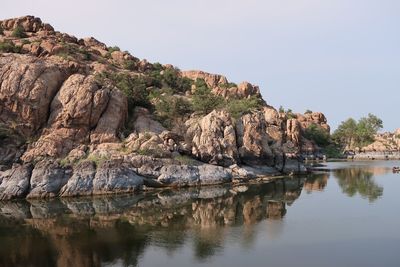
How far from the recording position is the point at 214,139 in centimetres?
5512

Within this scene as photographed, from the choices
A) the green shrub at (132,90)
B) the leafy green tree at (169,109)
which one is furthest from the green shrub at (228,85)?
the green shrub at (132,90)

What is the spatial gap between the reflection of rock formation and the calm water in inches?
140

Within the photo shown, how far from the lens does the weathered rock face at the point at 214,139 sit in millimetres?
53406

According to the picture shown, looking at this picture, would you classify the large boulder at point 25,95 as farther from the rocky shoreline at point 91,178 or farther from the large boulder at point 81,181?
the large boulder at point 81,181

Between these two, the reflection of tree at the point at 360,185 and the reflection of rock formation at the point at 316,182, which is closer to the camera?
the reflection of tree at the point at 360,185

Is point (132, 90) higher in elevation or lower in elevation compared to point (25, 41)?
lower

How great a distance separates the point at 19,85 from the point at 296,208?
3623 cm

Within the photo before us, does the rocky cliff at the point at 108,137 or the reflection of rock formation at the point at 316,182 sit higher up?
the rocky cliff at the point at 108,137

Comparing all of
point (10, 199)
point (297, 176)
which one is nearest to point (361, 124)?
point (297, 176)

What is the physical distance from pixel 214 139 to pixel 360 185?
19743 mm

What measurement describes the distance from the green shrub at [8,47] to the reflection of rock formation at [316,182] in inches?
2058

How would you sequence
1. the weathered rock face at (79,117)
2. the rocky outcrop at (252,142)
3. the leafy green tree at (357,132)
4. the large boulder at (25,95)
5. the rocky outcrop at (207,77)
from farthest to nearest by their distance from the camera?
the leafy green tree at (357,132) → the rocky outcrop at (207,77) → the rocky outcrop at (252,142) → the large boulder at (25,95) → the weathered rock face at (79,117)

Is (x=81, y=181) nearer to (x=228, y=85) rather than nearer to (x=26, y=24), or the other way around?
(x=26, y=24)

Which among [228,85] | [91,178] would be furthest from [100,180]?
[228,85]
